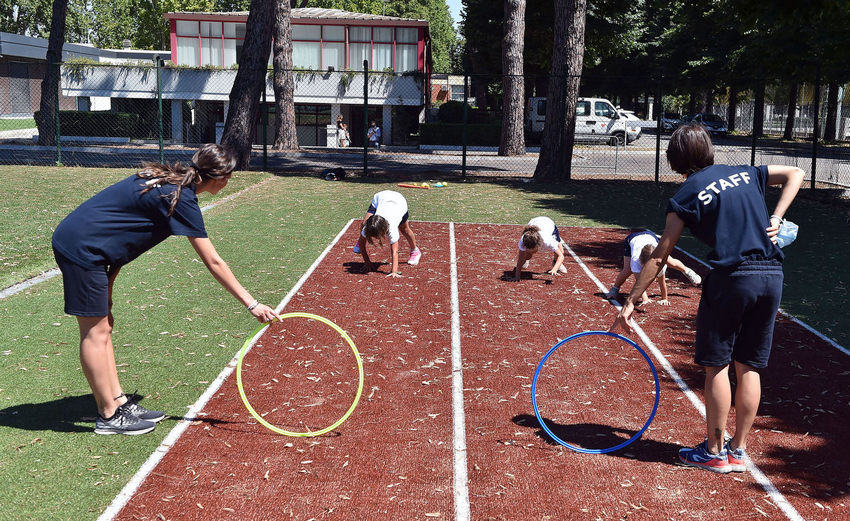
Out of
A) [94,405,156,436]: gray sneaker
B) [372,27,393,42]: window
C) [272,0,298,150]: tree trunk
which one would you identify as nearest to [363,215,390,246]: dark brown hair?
[94,405,156,436]: gray sneaker

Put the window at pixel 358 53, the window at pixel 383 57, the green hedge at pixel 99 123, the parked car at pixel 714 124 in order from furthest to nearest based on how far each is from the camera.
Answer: the parked car at pixel 714 124, the window at pixel 383 57, the window at pixel 358 53, the green hedge at pixel 99 123

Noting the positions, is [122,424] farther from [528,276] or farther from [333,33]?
[333,33]

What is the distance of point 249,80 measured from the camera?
2506 cm

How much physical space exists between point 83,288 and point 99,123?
38.1 meters

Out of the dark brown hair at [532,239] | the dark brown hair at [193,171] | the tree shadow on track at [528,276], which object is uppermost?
the dark brown hair at [193,171]

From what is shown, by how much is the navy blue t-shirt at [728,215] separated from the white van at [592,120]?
3915 cm

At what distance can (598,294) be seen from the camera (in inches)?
412

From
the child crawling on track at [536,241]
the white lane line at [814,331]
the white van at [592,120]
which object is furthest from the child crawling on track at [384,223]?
the white van at [592,120]

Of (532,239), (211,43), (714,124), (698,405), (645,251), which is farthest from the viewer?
(714,124)

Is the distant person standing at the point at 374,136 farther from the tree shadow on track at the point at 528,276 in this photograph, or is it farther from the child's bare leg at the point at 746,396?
the child's bare leg at the point at 746,396

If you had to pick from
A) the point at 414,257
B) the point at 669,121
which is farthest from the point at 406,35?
the point at 414,257

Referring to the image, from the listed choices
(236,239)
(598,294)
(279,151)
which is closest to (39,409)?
(598,294)

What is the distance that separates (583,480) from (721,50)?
59.2 meters

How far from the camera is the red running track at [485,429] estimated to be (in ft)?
16.0
